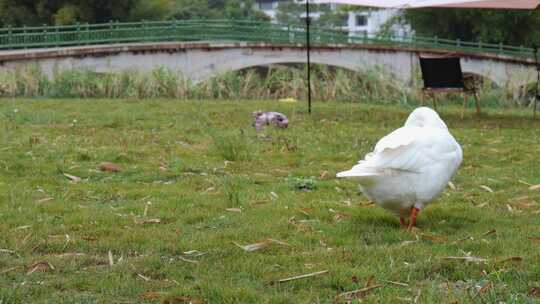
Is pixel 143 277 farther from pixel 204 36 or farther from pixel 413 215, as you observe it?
pixel 204 36

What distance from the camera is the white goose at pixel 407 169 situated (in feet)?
17.0

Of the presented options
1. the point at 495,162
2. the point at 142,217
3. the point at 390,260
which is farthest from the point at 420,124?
the point at 495,162

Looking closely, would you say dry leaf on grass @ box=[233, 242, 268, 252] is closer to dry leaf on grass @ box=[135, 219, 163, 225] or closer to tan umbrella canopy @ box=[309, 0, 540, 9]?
dry leaf on grass @ box=[135, 219, 163, 225]

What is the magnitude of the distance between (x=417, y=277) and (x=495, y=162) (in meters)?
4.71

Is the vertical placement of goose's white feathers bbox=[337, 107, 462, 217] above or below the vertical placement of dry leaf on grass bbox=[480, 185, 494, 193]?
above

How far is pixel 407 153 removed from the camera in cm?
Answer: 521

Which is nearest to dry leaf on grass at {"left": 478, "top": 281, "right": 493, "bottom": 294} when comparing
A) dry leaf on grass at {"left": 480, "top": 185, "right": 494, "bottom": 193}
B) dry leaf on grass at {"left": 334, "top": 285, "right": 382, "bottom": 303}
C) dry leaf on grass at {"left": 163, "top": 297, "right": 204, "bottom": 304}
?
dry leaf on grass at {"left": 334, "top": 285, "right": 382, "bottom": 303}

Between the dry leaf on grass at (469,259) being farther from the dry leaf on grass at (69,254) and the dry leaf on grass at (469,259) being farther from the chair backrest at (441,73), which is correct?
the chair backrest at (441,73)

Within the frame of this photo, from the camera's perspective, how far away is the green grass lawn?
416 cm

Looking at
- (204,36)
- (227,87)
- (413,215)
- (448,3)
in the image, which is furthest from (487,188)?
(204,36)

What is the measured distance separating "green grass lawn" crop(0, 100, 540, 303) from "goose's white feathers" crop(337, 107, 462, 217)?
0.23 m

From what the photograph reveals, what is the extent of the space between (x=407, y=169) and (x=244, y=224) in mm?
1091

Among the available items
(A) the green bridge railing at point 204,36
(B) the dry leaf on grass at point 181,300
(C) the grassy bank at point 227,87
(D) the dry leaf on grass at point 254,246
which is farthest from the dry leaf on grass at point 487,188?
(A) the green bridge railing at point 204,36

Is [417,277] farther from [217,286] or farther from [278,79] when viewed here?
[278,79]
